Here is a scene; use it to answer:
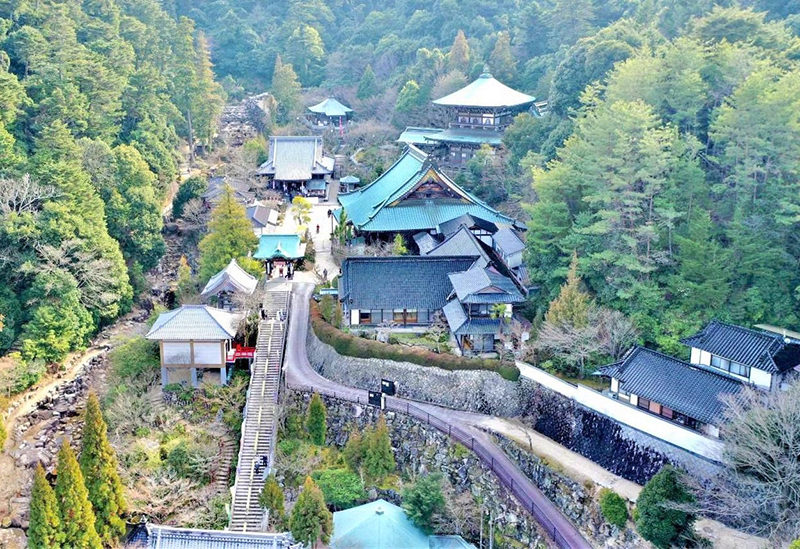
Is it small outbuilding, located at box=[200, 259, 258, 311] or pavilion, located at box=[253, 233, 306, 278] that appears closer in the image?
small outbuilding, located at box=[200, 259, 258, 311]

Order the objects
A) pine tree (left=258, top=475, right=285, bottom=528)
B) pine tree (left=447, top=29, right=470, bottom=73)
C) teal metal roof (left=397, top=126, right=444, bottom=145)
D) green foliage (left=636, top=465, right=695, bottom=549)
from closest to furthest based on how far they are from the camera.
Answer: green foliage (left=636, top=465, right=695, bottom=549) < pine tree (left=258, top=475, right=285, bottom=528) < teal metal roof (left=397, top=126, right=444, bottom=145) < pine tree (left=447, top=29, right=470, bottom=73)

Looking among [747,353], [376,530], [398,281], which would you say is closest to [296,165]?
[398,281]

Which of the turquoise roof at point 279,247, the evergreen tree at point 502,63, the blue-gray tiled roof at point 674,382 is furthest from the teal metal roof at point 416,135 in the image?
the blue-gray tiled roof at point 674,382

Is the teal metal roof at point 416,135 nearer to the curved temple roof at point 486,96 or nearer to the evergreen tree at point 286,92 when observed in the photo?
the curved temple roof at point 486,96

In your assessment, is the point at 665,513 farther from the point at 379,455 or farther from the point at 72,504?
the point at 72,504

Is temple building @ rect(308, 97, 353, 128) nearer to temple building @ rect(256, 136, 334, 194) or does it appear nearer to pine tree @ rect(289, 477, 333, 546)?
temple building @ rect(256, 136, 334, 194)

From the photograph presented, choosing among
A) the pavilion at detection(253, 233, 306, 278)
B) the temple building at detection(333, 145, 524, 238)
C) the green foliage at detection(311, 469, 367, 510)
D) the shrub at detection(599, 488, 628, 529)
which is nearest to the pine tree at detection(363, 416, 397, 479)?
the green foliage at detection(311, 469, 367, 510)

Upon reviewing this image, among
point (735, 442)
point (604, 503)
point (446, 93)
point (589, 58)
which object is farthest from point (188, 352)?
point (446, 93)

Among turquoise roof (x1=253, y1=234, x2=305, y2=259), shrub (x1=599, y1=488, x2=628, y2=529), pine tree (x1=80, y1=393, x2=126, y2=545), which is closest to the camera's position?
shrub (x1=599, y1=488, x2=628, y2=529)

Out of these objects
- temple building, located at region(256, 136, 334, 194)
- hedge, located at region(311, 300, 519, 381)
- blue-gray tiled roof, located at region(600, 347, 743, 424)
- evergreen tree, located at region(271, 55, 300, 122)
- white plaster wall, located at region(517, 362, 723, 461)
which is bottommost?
white plaster wall, located at region(517, 362, 723, 461)
